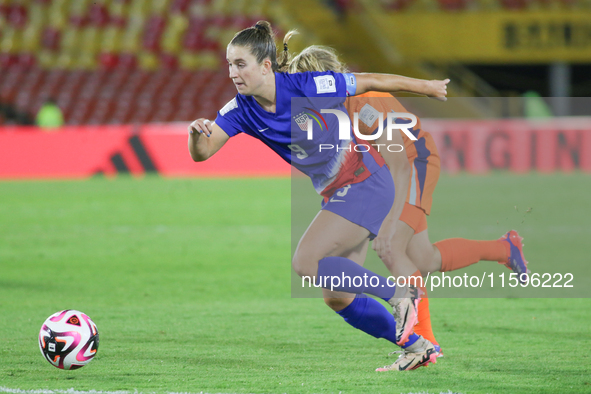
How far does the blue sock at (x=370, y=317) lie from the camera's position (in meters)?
3.91

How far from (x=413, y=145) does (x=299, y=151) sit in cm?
97

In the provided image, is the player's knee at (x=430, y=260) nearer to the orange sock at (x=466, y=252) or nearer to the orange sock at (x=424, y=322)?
the orange sock at (x=466, y=252)

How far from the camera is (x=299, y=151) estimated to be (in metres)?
3.84

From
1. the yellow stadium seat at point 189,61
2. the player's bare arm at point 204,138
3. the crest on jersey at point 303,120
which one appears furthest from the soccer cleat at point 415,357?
the yellow stadium seat at point 189,61

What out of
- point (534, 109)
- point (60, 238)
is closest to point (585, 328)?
point (60, 238)

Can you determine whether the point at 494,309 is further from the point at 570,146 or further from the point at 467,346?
the point at 570,146

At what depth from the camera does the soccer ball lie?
380cm

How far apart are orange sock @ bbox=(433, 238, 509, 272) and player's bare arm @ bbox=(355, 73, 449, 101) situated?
1.21m

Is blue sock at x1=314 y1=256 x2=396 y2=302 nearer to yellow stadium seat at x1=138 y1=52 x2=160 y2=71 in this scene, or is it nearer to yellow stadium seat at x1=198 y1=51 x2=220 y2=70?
yellow stadium seat at x1=198 y1=51 x2=220 y2=70

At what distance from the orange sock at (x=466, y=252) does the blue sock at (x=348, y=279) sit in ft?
3.18

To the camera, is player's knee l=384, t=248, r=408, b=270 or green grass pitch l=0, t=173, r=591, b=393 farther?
player's knee l=384, t=248, r=408, b=270

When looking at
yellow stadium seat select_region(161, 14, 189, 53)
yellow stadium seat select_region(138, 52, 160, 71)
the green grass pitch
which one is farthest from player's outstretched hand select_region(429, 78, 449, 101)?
yellow stadium seat select_region(161, 14, 189, 53)

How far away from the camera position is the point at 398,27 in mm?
23469

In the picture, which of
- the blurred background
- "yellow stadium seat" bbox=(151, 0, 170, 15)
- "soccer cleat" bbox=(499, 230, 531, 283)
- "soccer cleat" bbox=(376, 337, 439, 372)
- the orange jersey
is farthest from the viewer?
"yellow stadium seat" bbox=(151, 0, 170, 15)
